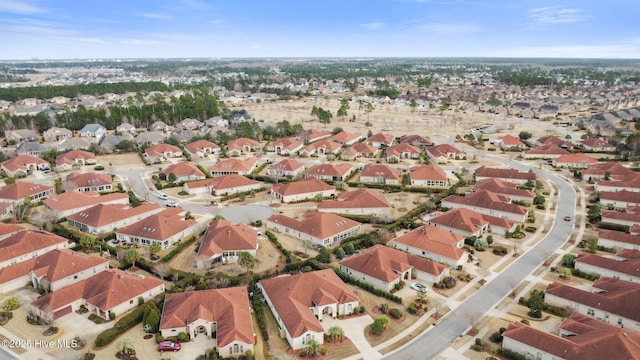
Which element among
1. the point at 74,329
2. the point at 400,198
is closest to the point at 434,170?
the point at 400,198

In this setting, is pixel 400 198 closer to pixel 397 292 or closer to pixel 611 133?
pixel 397 292

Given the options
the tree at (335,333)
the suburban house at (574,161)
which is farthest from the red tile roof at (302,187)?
the suburban house at (574,161)

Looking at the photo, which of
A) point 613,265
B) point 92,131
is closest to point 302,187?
point 613,265

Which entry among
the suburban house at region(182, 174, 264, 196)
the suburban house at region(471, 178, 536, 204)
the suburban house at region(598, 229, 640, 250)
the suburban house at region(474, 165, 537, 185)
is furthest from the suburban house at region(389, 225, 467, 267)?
the suburban house at region(182, 174, 264, 196)

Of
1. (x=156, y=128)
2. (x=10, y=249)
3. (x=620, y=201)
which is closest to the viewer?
(x=10, y=249)

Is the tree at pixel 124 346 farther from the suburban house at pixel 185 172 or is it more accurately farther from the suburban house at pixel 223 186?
the suburban house at pixel 185 172

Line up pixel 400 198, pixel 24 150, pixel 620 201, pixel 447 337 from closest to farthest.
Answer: pixel 447 337 < pixel 620 201 < pixel 400 198 < pixel 24 150
